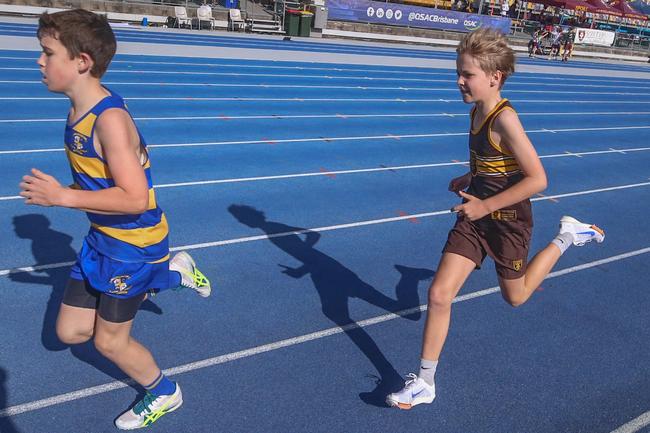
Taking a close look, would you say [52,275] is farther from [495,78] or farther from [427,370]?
[495,78]

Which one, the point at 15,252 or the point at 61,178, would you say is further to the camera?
the point at 61,178

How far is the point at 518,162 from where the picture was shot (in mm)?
3072

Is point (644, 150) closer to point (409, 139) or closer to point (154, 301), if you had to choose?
point (409, 139)

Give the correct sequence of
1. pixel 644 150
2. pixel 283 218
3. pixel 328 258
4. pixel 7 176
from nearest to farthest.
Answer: pixel 328 258
pixel 283 218
pixel 7 176
pixel 644 150

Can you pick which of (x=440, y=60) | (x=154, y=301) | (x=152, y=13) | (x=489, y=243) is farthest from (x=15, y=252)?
(x=152, y=13)

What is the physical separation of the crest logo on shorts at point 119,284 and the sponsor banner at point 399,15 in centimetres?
2889

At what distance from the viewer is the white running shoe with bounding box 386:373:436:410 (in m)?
3.22

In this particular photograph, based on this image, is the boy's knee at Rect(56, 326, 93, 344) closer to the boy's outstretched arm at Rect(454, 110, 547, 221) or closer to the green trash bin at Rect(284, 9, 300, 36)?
the boy's outstretched arm at Rect(454, 110, 547, 221)

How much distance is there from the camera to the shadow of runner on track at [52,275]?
3.48 m

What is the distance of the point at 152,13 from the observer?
25.6m

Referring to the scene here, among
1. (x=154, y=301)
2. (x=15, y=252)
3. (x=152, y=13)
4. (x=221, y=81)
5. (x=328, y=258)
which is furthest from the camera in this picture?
(x=152, y=13)

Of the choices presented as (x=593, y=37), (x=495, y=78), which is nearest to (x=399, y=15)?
(x=593, y=37)

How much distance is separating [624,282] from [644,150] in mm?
7346

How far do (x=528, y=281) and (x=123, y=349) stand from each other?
2.43 meters
